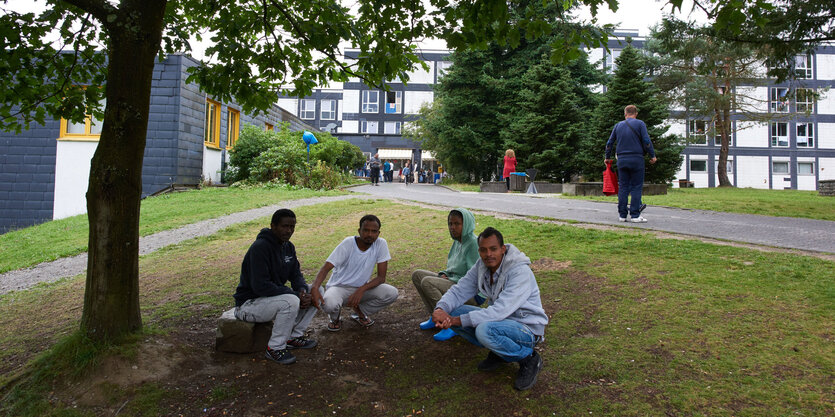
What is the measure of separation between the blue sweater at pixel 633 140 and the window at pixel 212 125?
14.7 m

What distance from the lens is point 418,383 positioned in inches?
132

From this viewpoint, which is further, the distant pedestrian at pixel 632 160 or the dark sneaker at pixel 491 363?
the distant pedestrian at pixel 632 160

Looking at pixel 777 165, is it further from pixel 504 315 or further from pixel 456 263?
pixel 504 315

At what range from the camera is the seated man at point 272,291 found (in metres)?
3.74

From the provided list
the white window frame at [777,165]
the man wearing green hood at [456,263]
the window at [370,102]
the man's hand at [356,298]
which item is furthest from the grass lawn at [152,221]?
the white window frame at [777,165]

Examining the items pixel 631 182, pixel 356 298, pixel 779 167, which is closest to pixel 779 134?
pixel 779 167

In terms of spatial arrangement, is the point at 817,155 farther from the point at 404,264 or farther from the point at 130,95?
the point at 130,95

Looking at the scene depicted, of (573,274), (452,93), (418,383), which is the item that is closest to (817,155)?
(452,93)

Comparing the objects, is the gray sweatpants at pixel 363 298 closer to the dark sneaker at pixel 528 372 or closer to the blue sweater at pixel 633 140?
the dark sneaker at pixel 528 372

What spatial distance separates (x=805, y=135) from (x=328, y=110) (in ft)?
154

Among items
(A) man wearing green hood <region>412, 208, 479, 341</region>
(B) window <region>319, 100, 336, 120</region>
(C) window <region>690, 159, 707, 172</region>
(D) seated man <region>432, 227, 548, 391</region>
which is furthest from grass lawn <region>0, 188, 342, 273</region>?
(B) window <region>319, 100, 336, 120</region>

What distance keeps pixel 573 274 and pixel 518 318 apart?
2491 millimetres

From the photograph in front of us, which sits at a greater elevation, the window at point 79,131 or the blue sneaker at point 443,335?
the window at point 79,131

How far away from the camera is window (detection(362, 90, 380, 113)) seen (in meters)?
56.0
